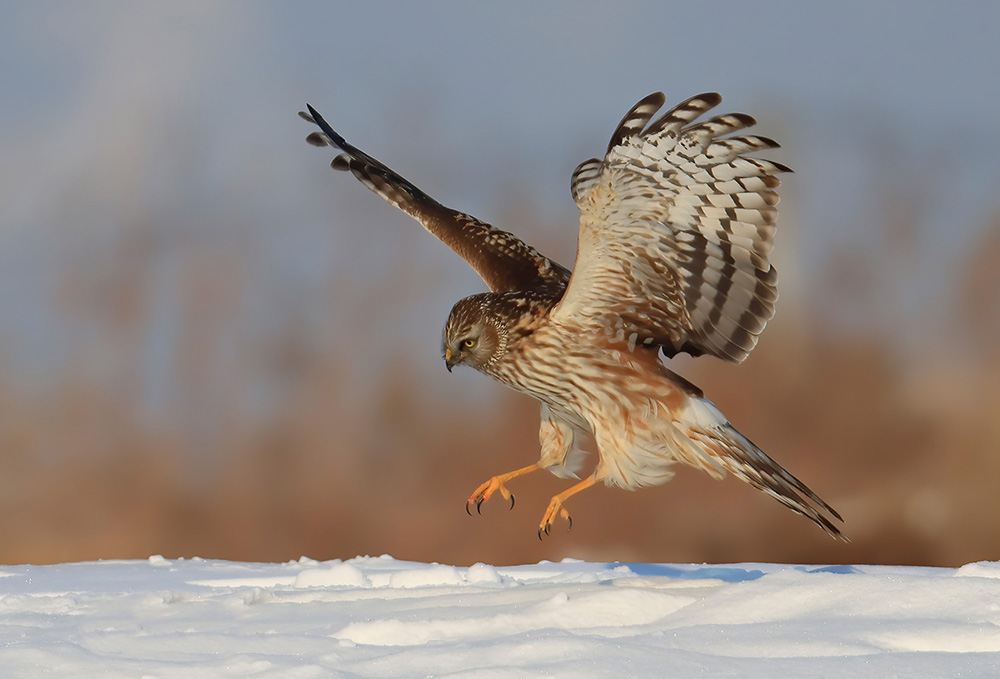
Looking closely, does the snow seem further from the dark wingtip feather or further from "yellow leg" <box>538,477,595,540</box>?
the dark wingtip feather

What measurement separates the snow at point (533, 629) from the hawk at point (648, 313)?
0.71m

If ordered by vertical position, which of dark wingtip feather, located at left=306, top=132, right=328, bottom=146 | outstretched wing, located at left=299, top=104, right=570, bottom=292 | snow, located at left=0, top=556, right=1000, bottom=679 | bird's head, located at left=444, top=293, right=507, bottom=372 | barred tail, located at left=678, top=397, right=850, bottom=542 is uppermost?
dark wingtip feather, located at left=306, top=132, right=328, bottom=146

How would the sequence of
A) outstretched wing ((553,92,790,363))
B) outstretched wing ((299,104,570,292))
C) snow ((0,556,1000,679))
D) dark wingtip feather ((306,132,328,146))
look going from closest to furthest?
1. snow ((0,556,1000,679))
2. outstretched wing ((553,92,790,363))
3. outstretched wing ((299,104,570,292))
4. dark wingtip feather ((306,132,328,146))

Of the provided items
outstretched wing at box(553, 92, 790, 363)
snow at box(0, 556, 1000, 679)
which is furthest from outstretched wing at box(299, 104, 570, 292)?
snow at box(0, 556, 1000, 679)

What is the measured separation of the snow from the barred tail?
351mm

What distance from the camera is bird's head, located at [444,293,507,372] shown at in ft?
19.4

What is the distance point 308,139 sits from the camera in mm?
7504

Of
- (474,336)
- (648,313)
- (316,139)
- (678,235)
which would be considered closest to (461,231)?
(474,336)

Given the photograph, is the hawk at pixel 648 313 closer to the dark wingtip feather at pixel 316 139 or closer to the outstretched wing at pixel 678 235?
the outstretched wing at pixel 678 235

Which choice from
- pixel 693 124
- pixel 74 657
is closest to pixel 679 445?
pixel 693 124

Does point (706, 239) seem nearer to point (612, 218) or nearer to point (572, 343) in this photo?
point (612, 218)

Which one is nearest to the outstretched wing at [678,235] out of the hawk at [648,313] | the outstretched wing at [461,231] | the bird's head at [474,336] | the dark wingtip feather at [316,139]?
the hawk at [648,313]

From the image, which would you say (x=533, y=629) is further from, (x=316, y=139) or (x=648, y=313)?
(x=316, y=139)

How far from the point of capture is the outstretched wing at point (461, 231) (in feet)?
22.0
